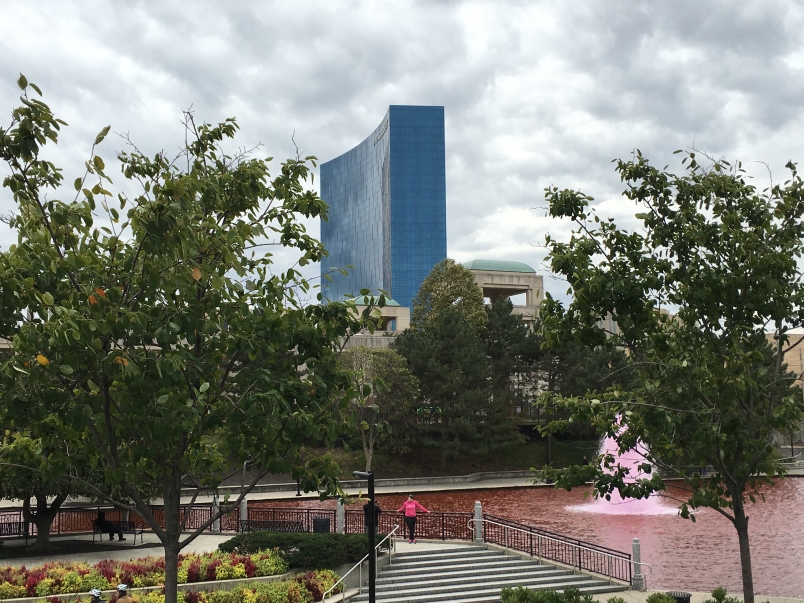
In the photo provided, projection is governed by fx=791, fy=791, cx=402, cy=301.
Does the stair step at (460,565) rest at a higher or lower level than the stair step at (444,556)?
lower

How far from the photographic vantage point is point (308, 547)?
20.8 m

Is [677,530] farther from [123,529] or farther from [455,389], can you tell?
[455,389]

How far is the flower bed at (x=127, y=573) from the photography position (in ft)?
59.1

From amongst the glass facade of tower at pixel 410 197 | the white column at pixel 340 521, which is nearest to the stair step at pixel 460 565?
the white column at pixel 340 521

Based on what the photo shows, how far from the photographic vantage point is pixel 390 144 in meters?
148

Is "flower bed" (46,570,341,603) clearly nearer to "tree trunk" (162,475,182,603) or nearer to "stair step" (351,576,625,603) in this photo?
"stair step" (351,576,625,603)

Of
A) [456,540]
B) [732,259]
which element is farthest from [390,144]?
[732,259]

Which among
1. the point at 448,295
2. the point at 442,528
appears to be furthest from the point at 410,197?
the point at 442,528

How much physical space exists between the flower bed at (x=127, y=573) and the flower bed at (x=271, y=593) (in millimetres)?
831

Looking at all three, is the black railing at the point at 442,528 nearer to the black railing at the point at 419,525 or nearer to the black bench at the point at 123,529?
the black railing at the point at 419,525

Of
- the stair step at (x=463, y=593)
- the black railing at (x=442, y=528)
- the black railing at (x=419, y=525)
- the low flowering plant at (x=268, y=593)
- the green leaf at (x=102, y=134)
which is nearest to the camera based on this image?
the green leaf at (x=102, y=134)

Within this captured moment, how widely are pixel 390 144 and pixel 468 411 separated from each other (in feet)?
344

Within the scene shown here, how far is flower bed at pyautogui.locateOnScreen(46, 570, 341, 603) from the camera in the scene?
17.2 m

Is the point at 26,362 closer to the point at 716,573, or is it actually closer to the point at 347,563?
the point at 347,563
